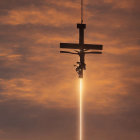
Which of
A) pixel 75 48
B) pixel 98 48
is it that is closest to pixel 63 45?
pixel 75 48

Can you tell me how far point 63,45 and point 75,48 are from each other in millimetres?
631

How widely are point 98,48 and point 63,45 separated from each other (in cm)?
189

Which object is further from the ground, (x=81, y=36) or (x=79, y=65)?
(x=81, y=36)

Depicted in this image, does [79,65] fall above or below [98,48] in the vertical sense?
below

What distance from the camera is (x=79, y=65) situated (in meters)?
15.7

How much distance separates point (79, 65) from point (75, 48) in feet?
2.93

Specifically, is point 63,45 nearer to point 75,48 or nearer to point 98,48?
point 75,48

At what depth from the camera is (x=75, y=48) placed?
15648 mm

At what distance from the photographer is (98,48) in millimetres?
16078

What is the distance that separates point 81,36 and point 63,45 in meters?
1.03

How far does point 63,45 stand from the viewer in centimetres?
1562

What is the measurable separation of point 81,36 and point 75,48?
0.69 meters

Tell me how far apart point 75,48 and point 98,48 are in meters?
1.29

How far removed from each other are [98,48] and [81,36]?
3.78ft
